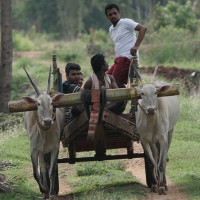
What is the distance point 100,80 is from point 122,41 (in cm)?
125

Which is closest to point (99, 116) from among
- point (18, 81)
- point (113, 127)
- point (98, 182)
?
point (113, 127)

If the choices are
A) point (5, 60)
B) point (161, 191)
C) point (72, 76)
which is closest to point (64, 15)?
point (5, 60)

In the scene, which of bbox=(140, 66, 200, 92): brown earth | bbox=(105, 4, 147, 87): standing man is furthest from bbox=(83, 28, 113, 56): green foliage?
bbox=(105, 4, 147, 87): standing man

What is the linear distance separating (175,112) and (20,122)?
5990 mm

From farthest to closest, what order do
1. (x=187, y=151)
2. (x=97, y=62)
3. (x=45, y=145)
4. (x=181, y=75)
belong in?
(x=181, y=75), (x=187, y=151), (x=45, y=145), (x=97, y=62)

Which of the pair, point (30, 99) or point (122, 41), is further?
point (122, 41)

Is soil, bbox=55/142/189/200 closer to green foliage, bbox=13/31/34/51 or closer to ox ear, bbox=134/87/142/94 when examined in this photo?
ox ear, bbox=134/87/142/94

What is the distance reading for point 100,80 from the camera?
6.95 m

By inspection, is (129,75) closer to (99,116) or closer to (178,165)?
(99,116)

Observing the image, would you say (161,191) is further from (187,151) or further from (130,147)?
(187,151)

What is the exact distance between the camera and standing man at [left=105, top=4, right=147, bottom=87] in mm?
7820

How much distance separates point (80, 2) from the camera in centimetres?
4591

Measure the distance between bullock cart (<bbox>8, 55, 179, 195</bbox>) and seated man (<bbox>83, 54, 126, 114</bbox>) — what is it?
138 mm

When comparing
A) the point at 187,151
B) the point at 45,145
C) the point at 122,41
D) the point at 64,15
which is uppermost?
the point at 64,15
